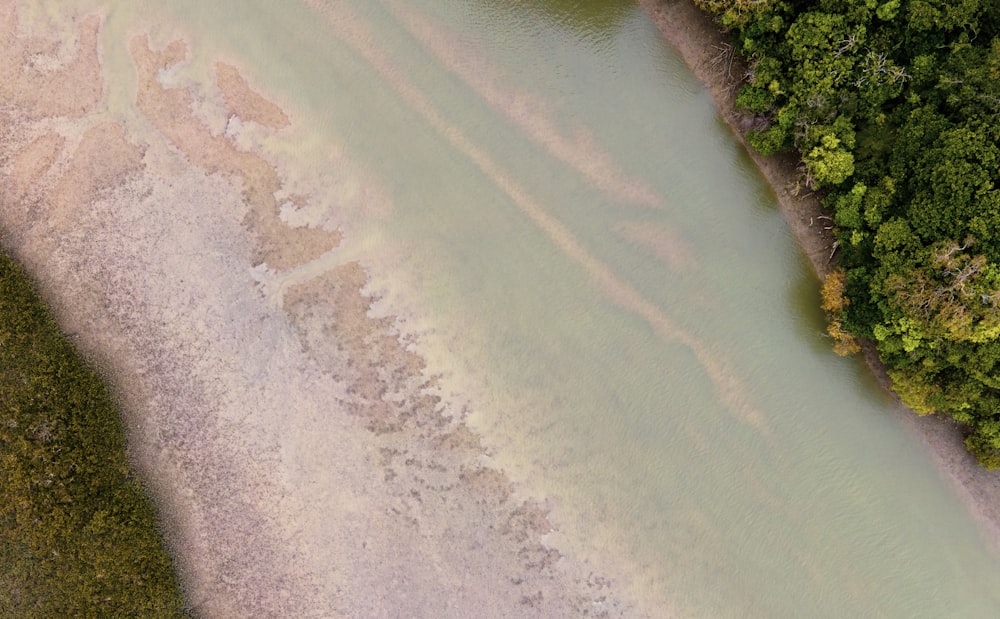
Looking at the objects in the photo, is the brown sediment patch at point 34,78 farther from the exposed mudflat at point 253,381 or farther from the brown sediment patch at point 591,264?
the brown sediment patch at point 591,264

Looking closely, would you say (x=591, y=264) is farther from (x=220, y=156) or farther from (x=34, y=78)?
(x=34, y=78)

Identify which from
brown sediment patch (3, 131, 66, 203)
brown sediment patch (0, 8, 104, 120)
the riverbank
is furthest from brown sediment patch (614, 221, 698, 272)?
brown sediment patch (3, 131, 66, 203)

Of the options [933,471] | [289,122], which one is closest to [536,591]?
[933,471]

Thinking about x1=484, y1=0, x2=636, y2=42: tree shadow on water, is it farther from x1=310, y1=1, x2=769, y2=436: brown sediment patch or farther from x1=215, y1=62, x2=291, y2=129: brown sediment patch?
x1=215, y1=62, x2=291, y2=129: brown sediment patch

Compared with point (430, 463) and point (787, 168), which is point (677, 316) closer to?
point (787, 168)

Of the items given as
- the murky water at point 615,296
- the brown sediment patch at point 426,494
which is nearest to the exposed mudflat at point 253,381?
the brown sediment patch at point 426,494

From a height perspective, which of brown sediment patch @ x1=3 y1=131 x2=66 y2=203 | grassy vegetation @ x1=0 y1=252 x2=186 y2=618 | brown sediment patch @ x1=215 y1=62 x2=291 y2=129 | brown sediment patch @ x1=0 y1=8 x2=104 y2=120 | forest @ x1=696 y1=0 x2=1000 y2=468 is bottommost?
grassy vegetation @ x1=0 y1=252 x2=186 y2=618
